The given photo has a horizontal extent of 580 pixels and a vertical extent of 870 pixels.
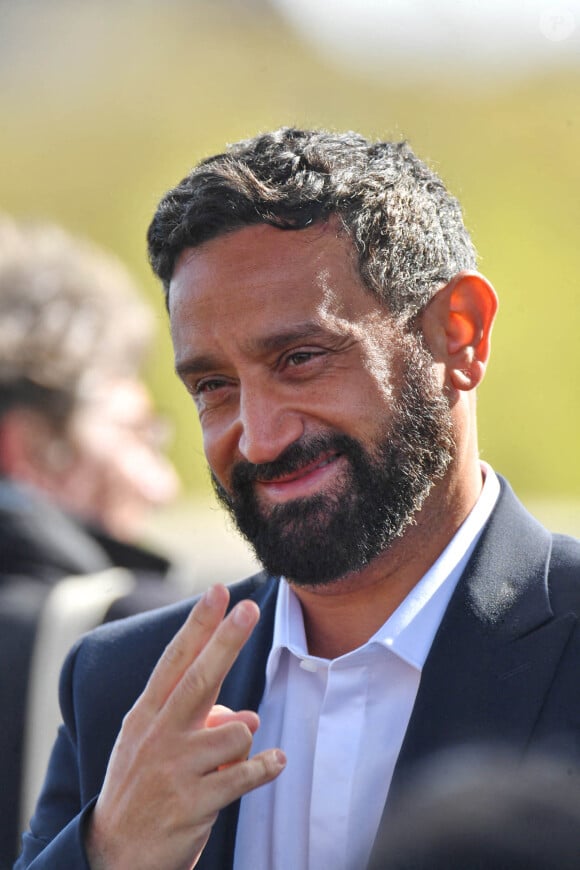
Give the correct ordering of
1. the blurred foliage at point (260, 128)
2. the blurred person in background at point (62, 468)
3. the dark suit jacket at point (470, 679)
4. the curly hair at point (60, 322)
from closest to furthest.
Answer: the dark suit jacket at point (470, 679) < the blurred person in background at point (62, 468) < the curly hair at point (60, 322) < the blurred foliage at point (260, 128)

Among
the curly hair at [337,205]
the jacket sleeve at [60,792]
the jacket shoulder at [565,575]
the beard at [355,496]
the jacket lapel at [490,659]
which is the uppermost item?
the curly hair at [337,205]

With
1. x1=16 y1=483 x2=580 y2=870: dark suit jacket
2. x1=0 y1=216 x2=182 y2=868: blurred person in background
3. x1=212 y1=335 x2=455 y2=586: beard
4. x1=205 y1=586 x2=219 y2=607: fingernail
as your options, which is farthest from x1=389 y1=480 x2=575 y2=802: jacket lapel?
x1=0 y1=216 x2=182 y2=868: blurred person in background

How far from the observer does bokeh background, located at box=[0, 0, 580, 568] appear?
3.70 meters

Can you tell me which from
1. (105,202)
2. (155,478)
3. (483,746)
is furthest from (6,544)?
(105,202)

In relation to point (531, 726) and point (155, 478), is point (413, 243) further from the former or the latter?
point (155, 478)

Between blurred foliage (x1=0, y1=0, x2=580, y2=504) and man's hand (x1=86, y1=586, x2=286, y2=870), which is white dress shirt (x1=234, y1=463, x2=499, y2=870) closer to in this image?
man's hand (x1=86, y1=586, x2=286, y2=870)

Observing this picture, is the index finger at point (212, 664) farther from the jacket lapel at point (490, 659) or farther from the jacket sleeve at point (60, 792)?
the jacket sleeve at point (60, 792)

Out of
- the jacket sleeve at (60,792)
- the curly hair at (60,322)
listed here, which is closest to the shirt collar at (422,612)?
the jacket sleeve at (60,792)

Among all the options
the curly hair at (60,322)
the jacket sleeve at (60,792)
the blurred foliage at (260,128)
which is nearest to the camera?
the jacket sleeve at (60,792)

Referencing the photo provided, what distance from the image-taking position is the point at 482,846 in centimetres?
158

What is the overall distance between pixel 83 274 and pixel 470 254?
1.70 m

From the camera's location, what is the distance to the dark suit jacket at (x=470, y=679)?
1.64m

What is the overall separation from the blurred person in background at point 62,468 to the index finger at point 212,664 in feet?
3.61

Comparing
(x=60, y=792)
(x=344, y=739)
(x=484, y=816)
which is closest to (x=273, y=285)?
(x=344, y=739)
